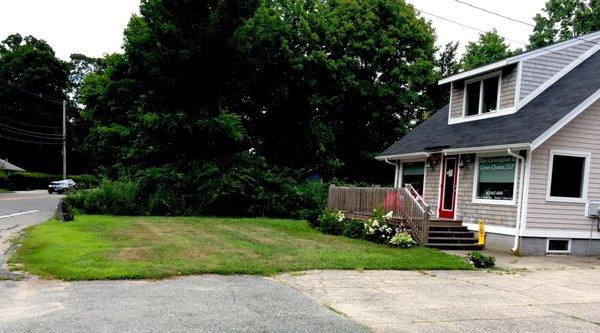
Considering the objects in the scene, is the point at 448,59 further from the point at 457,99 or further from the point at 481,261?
the point at 481,261

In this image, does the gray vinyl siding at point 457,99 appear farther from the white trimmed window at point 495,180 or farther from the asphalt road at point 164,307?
the asphalt road at point 164,307

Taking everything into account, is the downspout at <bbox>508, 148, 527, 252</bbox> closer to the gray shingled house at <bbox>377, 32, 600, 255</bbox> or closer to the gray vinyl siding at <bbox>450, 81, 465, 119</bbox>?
the gray shingled house at <bbox>377, 32, 600, 255</bbox>

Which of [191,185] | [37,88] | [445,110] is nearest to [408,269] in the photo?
[445,110]

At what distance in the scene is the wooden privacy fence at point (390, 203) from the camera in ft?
42.9

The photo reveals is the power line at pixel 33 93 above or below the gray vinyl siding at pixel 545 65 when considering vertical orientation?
above

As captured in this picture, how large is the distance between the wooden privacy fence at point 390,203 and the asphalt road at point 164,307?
6541mm

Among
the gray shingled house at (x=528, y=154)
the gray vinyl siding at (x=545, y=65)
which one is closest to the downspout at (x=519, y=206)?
the gray shingled house at (x=528, y=154)

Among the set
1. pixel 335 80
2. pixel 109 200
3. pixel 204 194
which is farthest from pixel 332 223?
pixel 335 80

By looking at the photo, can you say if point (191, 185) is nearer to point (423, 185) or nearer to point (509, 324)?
point (423, 185)

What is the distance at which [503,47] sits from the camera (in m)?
34.5

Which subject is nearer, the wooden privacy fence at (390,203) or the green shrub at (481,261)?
the green shrub at (481,261)

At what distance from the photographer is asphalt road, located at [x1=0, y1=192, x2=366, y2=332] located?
202 inches

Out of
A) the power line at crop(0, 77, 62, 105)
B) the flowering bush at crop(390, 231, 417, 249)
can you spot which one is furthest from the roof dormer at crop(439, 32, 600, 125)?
the power line at crop(0, 77, 62, 105)

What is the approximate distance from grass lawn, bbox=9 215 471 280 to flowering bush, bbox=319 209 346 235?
0.70m
